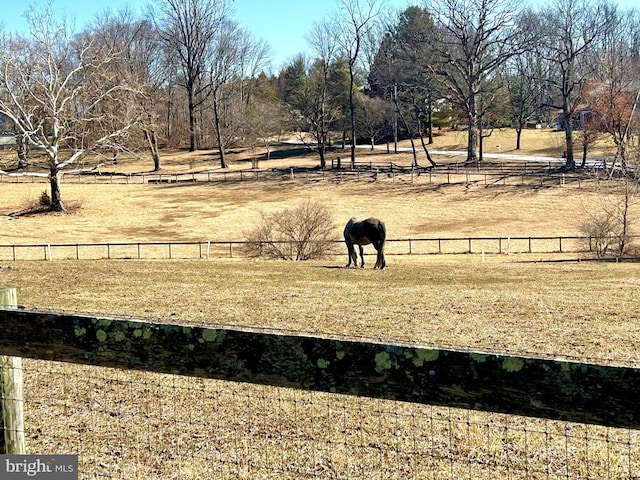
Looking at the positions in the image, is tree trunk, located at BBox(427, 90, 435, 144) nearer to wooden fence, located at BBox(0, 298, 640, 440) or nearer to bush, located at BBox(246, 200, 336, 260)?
bush, located at BBox(246, 200, 336, 260)

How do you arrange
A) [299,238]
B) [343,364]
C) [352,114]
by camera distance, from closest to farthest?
1. [343,364]
2. [299,238]
3. [352,114]

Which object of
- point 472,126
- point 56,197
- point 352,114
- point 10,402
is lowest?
point 56,197

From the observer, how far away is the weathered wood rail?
278 centimetres

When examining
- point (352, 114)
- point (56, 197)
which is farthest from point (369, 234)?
point (352, 114)

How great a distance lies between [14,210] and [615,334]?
50669 mm

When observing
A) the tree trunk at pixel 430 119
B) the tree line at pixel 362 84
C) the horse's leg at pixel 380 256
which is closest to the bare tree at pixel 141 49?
the tree line at pixel 362 84

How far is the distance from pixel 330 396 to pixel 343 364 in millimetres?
4758

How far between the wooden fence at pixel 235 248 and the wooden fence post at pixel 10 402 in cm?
2947

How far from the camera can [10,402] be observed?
405 centimetres

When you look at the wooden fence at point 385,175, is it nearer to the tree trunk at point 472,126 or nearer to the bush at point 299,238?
the tree trunk at point 472,126

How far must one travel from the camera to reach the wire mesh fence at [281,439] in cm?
573

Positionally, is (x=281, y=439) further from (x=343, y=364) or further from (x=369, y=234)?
(x=369, y=234)

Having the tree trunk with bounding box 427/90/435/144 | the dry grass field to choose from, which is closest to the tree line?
the tree trunk with bounding box 427/90/435/144

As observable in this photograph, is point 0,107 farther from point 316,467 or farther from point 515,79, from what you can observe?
point 515,79
